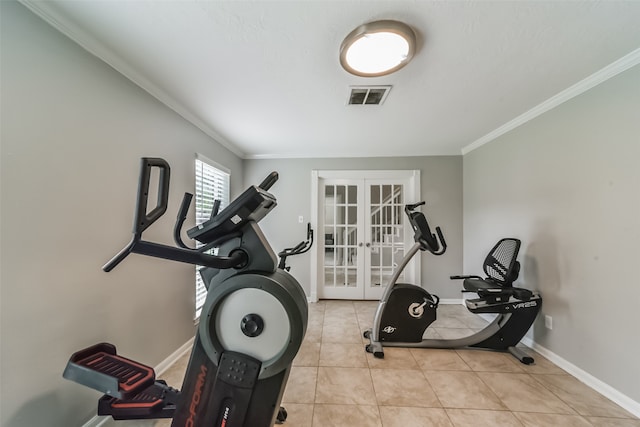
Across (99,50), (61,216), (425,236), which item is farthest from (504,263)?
(99,50)

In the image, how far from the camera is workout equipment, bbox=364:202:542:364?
2.10 meters

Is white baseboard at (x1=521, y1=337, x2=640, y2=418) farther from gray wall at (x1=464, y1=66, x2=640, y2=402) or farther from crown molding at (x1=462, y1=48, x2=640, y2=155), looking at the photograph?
crown molding at (x1=462, y1=48, x2=640, y2=155)

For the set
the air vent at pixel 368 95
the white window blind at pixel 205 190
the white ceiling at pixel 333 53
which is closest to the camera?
the white ceiling at pixel 333 53

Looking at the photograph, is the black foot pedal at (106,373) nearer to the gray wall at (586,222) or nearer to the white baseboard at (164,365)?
the white baseboard at (164,365)

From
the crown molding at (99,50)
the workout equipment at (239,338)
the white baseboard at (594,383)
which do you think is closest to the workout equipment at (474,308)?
the white baseboard at (594,383)

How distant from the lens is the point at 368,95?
1958mm

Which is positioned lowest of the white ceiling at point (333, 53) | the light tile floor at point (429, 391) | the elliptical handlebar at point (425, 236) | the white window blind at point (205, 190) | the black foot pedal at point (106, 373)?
the light tile floor at point (429, 391)

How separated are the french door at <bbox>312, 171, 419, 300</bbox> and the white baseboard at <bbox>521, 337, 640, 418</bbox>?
1772 millimetres

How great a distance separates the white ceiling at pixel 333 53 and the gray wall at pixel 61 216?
21 cm

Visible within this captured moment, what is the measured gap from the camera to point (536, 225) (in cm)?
225

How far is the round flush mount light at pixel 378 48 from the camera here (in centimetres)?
122

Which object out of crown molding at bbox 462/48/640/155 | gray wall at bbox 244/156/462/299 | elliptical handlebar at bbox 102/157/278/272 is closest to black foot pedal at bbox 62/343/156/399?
elliptical handlebar at bbox 102/157/278/272

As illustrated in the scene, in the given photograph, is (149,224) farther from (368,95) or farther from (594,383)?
(594,383)

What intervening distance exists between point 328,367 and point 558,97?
3104 mm
